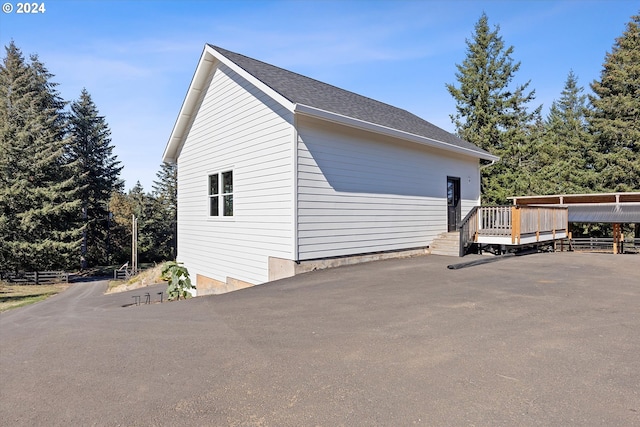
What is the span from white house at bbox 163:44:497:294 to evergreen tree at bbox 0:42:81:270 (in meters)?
19.2

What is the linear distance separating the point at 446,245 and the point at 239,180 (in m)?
7.04

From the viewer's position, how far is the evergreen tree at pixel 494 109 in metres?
25.1

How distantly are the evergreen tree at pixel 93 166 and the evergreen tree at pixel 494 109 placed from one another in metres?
33.8

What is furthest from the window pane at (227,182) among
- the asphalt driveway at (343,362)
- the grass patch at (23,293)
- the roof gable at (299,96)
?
the grass patch at (23,293)

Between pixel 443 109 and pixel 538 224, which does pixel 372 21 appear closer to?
pixel 538 224

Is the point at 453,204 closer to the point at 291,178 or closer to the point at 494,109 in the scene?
the point at 291,178

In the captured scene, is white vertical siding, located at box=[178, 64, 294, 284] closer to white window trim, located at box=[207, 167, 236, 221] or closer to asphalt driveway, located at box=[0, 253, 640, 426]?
white window trim, located at box=[207, 167, 236, 221]

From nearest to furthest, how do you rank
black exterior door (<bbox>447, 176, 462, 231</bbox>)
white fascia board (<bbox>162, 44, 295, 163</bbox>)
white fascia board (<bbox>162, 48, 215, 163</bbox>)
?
1. white fascia board (<bbox>162, 44, 295, 163</bbox>)
2. white fascia board (<bbox>162, 48, 215, 163</bbox>)
3. black exterior door (<bbox>447, 176, 462, 231</bbox>)

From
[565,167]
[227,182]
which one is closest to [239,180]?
[227,182]

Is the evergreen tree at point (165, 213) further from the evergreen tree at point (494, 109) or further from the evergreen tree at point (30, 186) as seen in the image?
the evergreen tree at point (494, 109)

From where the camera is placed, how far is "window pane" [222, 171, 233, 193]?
10.8m

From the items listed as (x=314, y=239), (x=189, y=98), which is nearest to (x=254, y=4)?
(x=189, y=98)

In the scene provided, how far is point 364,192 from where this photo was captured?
961cm

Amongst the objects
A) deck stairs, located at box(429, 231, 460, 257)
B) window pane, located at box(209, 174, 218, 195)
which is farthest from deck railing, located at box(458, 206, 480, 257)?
window pane, located at box(209, 174, 218, 195)
